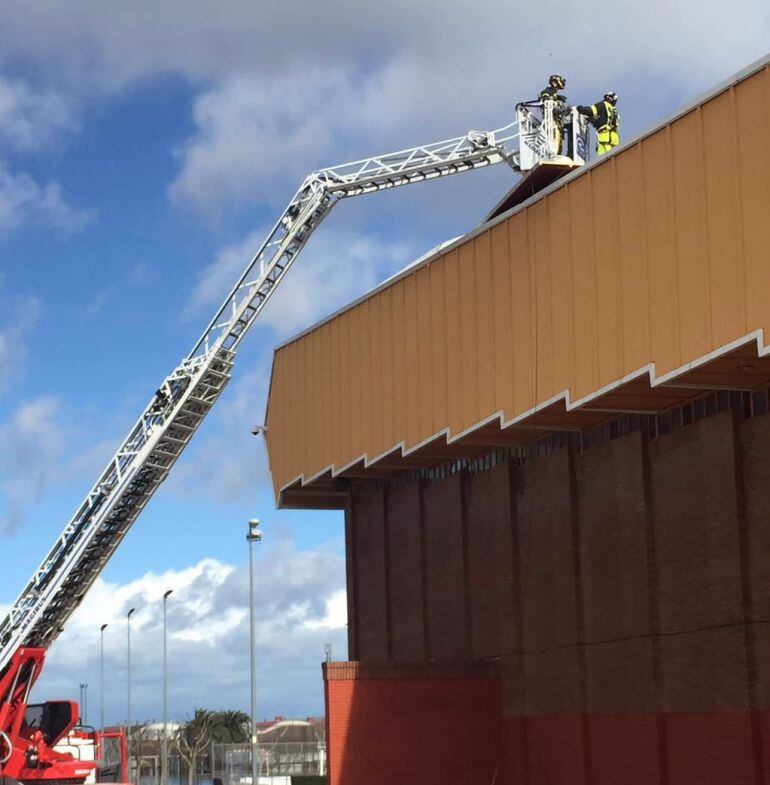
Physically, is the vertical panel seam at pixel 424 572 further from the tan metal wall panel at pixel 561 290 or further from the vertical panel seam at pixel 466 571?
the tan metal wall panel at pixel 561 290

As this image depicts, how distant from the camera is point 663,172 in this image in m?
26.4

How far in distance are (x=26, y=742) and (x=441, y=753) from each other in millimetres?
10640

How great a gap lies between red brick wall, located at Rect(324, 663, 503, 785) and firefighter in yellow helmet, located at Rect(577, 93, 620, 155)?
13.8 m

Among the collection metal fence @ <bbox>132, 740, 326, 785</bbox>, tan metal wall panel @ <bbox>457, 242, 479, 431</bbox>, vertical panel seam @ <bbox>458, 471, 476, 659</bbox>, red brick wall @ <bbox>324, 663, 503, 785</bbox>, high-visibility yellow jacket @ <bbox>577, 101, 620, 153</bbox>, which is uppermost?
high-visibility yellow jacket @ <bbox>577, 101, 620, 153</bbox>

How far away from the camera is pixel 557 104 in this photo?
33.8 m

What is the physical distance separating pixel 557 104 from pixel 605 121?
1251 millimetres

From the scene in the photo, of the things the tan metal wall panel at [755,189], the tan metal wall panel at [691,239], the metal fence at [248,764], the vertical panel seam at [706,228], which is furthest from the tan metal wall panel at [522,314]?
the metal fence at [248,764]

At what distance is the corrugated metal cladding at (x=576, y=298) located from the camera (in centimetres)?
2461

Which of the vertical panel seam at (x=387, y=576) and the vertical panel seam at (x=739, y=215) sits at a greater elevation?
the vertical panel seam at (x=739, y=215)

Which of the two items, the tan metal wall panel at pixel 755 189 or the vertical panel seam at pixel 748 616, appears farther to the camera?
the vertical panel seam at pixel 748 616

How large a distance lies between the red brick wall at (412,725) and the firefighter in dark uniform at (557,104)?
1367 centimetres

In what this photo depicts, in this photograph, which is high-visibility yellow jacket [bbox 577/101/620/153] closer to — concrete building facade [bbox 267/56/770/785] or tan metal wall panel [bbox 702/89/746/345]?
concrete building facade [bbox 267/56/770/785]

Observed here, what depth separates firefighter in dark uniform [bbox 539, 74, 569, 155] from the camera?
3381 centimetres

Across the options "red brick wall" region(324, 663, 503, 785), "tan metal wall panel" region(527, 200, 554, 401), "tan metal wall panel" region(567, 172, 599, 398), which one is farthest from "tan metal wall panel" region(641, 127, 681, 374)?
"red brick wall" region(324, 663, 503, 785)
